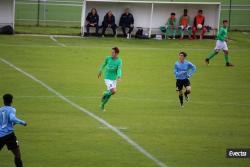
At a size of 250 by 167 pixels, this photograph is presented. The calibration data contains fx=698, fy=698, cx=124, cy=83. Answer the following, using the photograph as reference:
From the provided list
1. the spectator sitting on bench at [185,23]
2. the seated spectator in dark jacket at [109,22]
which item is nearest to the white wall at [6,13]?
the seated spectator in dark jacket at [109,22]

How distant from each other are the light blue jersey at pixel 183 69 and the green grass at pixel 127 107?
1.22 metres

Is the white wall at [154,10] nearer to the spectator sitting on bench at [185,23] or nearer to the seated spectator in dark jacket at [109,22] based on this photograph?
the spectator sitting on bench at [185,23]

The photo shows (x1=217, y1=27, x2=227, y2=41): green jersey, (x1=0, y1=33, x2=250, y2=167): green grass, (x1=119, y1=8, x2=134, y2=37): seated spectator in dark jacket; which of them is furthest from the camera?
(x1=119, y1=8, x2=134, y2=37): seated spectator in dark jacket

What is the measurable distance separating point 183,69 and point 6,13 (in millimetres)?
22875

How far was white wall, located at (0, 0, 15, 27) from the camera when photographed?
152 feet

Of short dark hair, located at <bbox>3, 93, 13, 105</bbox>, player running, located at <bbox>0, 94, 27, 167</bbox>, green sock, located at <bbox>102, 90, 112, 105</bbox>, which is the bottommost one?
green sock, located at <bbox>102, 90, 112, 105</bbox>

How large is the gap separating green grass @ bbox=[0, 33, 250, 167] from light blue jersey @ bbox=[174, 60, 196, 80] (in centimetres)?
122

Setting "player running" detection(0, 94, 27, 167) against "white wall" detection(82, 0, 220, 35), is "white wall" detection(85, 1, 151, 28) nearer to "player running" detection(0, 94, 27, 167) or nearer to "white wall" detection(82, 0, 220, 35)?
"white wall" detection(82, 0, 220, 35)

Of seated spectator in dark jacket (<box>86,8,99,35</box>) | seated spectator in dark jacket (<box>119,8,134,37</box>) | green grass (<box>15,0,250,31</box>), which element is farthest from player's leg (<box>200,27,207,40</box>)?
seated spectator in dark jacket (<box>86,8,99,35</box>)

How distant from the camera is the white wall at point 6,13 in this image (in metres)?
46.4

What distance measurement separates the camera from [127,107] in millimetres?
26141

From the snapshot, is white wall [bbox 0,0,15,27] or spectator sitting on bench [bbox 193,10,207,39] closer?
white wall [bbox 0,0,15,27]

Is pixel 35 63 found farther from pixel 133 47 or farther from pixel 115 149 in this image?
pixel 115 149

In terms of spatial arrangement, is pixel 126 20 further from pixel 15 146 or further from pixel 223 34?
pixel 15 146
